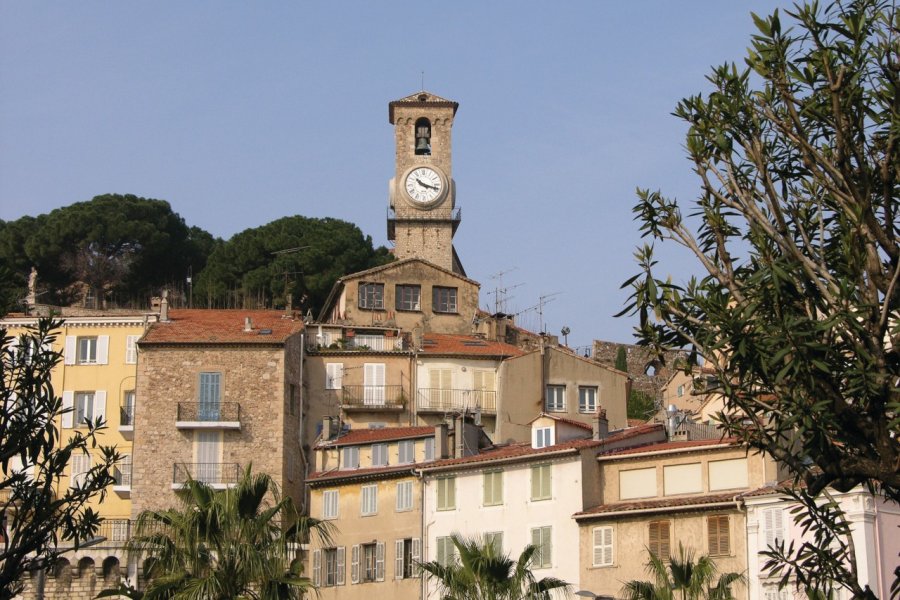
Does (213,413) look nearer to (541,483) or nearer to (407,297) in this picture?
(407,297)

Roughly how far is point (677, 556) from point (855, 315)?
108 feet

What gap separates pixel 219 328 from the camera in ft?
223

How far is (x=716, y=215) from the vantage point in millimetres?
17891

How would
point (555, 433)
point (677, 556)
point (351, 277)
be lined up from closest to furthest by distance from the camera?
point (677, 556), point (555, 433), point (351, 277)

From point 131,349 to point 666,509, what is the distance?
3102 cm

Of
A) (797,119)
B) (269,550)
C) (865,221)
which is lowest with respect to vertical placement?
(269,550)

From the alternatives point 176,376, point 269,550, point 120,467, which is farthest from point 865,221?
point 120,467

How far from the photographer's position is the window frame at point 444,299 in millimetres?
77438

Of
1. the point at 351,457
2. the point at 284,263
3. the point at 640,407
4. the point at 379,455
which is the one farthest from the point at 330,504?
the point at 284,263

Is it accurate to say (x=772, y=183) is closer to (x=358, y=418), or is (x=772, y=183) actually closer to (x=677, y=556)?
(x=677, y=556)

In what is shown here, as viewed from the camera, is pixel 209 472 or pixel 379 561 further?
pixel 209 472

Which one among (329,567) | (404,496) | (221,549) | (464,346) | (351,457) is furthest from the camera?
(464,346)

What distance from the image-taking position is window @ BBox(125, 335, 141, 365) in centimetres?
7106

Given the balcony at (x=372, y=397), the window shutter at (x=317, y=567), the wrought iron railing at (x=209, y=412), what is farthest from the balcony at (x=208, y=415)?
the window shutter at (x=317, y=567)
